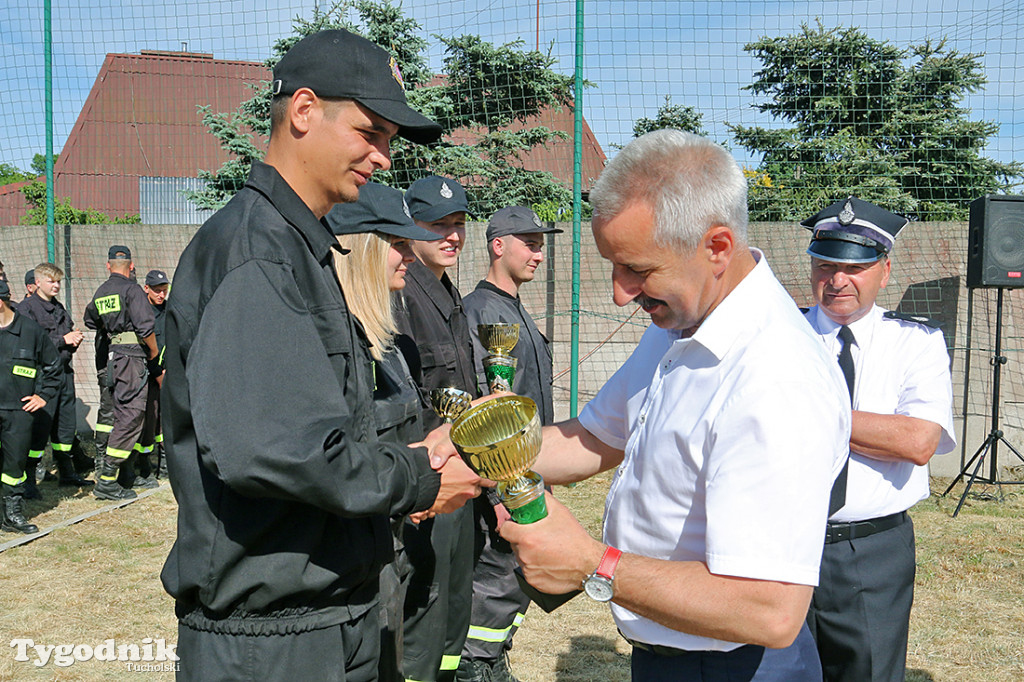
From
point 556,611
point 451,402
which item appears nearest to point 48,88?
point 556,611

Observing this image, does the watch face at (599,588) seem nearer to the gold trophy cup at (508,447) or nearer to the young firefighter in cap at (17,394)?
the gold trophy cup at (508,447)

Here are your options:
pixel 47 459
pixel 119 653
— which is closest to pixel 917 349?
pixel 119 653

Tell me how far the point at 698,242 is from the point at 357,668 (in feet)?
4.47

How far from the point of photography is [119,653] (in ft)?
14.3

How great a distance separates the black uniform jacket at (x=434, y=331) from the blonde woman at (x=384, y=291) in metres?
0.40

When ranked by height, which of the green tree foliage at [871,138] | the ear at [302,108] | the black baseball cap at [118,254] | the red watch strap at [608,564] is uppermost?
the green tree foliage at [871,138]

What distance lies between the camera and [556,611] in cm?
498

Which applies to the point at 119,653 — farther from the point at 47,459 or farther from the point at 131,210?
the point at 131,210

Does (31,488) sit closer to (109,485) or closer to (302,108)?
(109,485)

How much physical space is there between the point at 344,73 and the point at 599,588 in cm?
127

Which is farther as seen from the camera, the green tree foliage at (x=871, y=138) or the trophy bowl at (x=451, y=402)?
the green tree foliage at (x=871, y=138)

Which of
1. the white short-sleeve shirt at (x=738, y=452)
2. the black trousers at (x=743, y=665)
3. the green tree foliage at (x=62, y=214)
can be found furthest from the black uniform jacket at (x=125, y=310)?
the black trousers at (x=743, y=665)

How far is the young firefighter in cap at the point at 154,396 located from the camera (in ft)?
25.9

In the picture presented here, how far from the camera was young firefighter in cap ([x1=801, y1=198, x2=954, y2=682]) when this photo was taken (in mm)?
2750
